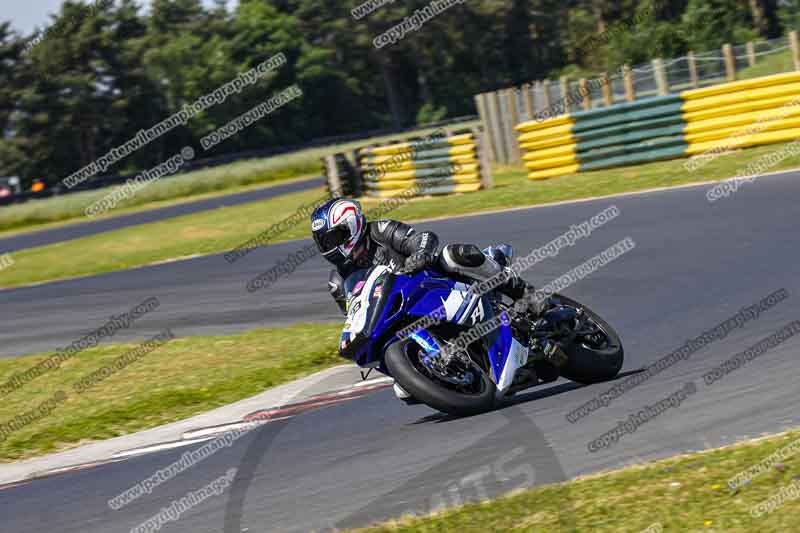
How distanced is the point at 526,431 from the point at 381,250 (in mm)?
1615

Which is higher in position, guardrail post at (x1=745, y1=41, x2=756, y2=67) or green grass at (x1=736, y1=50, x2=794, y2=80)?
guardrail post at (x1=745, y1=41, x2=756, y2=67)

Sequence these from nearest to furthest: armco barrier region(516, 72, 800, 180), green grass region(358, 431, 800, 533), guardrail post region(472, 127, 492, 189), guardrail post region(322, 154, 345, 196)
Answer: green grass region(358, 431, 800, 533) → armco barrier region(516, 72, 800, 180) → guardrail post region(472, 127, 492, 189) → guardrail post region(322, 154, 345, 196)

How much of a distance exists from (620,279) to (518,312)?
4821mm

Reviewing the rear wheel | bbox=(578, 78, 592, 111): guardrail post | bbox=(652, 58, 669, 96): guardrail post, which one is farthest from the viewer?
bbox=(578, 78, 592, 111): guardrail post

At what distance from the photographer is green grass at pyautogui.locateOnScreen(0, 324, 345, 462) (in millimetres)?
10125

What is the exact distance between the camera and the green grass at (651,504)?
485 centimetres

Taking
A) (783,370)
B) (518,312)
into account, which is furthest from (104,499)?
(783,370)

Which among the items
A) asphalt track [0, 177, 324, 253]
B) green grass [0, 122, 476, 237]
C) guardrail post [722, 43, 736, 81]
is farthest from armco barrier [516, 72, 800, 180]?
green grass [0, 122, 476, 237]

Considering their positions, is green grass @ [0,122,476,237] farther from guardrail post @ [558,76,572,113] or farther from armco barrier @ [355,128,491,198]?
guardrail post @ [558,76,572,113]

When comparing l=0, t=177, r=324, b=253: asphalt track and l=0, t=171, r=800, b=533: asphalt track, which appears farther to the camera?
l=0, t=177, r=324, b=253: asphalt track

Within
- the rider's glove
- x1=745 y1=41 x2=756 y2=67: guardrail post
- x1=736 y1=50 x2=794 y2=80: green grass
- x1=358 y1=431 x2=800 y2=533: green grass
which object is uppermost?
the rider's glove

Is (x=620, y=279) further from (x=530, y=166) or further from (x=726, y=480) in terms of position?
(x=530, y=166)

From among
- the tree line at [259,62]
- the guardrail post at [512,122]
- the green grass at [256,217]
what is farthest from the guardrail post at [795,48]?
the tree line at [259,62]

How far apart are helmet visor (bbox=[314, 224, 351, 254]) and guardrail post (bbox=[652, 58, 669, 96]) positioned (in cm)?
1821
